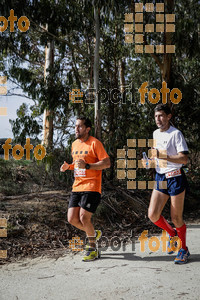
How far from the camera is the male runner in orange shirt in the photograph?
4.65 m

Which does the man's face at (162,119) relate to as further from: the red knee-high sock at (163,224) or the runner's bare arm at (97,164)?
the red knee-high sock at (163,224)

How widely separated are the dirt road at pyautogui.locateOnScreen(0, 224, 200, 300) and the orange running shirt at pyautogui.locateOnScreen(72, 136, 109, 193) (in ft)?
3.27

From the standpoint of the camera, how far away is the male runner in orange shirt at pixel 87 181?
4.65 m

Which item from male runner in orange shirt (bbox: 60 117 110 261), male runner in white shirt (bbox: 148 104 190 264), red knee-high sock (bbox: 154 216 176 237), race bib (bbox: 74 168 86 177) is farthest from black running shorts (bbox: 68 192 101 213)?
red knee-high sock (bbox: 154 216 176 237)

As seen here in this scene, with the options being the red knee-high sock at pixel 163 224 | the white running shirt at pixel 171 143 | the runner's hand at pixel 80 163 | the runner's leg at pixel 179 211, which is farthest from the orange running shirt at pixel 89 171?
the runner's leg at pixel 179 211

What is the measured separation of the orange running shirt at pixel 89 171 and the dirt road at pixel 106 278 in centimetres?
100

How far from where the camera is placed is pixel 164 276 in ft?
13.1

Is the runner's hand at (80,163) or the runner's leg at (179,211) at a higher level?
the runner's hand at (80,163)

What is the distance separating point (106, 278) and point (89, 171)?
4.40 feet

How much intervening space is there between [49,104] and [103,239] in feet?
17.0

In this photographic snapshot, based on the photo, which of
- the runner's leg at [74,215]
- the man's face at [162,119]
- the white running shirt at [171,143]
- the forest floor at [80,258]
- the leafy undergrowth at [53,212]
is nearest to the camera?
the forest floor at [80,258]

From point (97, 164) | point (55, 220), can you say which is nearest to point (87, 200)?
point (97, 164)

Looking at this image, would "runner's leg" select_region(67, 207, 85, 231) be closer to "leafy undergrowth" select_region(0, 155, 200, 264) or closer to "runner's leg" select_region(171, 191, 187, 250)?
"leafy undergrowth" select_region(0, 155, 200, 264)

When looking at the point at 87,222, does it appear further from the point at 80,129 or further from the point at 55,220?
the point at 55,220
